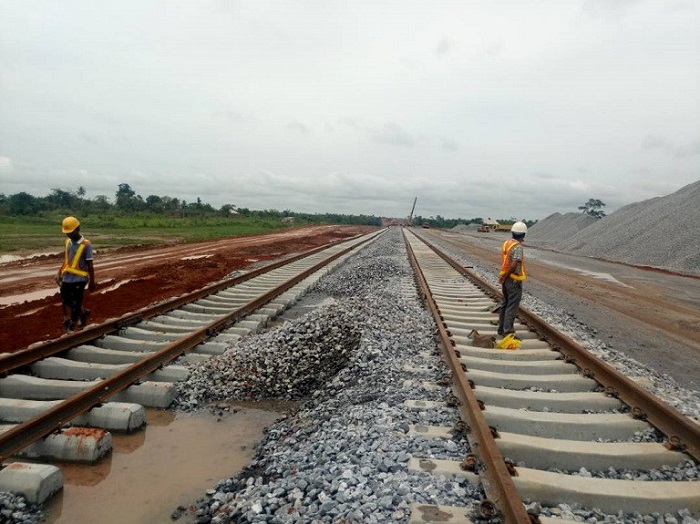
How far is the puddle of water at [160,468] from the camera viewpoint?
307cm

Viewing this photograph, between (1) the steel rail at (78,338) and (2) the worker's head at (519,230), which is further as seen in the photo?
(2) the worker's head at (519,230)

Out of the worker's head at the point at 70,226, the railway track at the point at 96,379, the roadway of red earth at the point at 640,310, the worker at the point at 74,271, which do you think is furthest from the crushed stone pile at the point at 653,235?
the worker's head at the point at 70,226

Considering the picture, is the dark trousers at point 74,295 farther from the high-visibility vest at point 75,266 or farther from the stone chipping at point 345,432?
the stone chipping at point 345,432

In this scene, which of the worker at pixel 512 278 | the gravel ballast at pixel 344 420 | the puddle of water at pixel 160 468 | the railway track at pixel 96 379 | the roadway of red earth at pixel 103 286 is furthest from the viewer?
the roadway of red earth at pixel 103 286

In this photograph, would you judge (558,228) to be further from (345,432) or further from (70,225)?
(345,432)

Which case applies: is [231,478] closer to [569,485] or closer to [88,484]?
[88,484]

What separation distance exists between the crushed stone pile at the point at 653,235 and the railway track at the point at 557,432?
20.7m

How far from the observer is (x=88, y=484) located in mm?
3303

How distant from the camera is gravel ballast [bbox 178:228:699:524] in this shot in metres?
2.71

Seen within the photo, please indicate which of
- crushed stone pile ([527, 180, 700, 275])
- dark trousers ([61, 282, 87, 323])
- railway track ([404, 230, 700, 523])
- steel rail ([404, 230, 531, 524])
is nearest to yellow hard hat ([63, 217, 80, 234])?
dark trousers ([61, 282, 87, 323])

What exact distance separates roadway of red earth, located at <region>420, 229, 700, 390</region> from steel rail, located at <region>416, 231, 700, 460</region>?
1.65 meters

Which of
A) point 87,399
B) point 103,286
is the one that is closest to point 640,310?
point 87,399

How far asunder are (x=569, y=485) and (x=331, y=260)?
14937 millimetres

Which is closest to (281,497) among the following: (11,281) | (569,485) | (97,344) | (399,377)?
(569,485)
